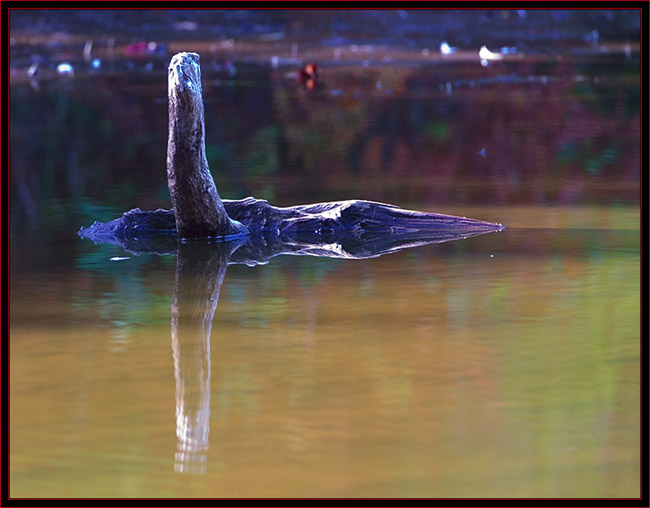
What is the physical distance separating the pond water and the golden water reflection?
0.01 meters

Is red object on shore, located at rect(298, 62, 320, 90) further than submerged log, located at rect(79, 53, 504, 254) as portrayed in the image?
Yes

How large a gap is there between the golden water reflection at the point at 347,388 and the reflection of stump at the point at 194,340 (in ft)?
0.04

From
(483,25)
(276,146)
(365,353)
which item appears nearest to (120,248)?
(365,353)

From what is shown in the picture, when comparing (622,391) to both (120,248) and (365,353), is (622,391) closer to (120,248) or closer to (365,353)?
(365,353)

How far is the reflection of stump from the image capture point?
5.05 m

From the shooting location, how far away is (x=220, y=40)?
32781mm

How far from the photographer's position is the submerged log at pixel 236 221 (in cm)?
880

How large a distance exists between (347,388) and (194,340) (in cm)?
109

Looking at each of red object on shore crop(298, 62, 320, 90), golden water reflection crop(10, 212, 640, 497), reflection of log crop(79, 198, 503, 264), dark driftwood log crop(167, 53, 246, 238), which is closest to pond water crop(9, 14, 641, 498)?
golden water reflection crop(10, 212, 640, 497)

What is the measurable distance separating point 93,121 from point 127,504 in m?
12.9

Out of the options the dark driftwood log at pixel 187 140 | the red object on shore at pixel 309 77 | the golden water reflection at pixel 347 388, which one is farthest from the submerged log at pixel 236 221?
the red object on shore at pixel 309 77

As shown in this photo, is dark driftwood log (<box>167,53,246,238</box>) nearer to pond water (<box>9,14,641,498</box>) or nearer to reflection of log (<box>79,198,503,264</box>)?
reflection of log (<box>79,198,503,264</box>)

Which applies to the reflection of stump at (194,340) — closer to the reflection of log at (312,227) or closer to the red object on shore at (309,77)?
the reflection of log at (312,227)

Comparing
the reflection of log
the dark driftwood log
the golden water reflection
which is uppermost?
the dark driftwood log
